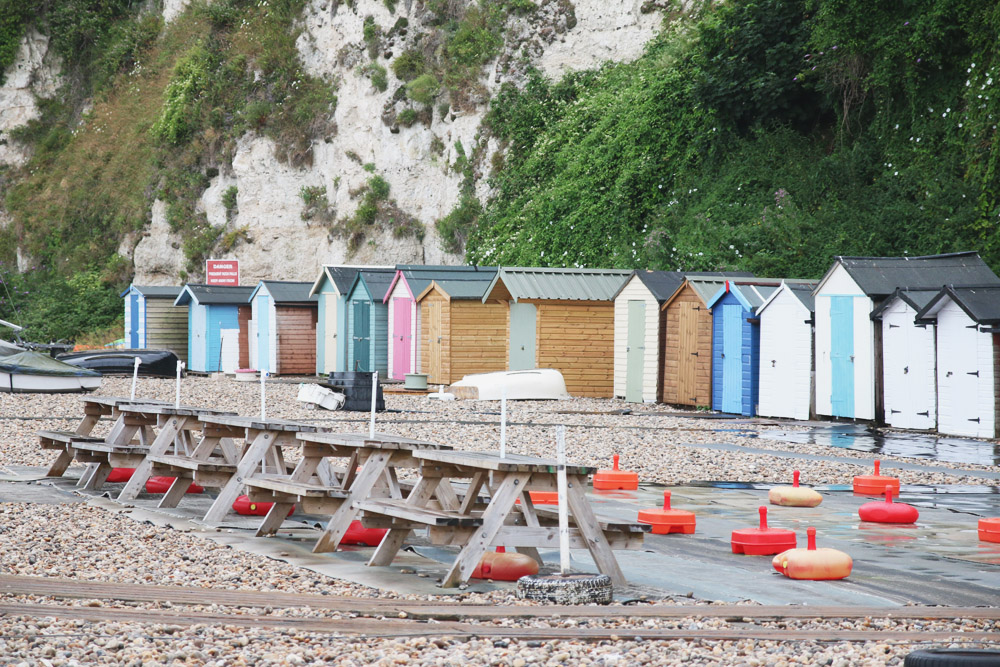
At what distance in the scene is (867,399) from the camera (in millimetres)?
19984

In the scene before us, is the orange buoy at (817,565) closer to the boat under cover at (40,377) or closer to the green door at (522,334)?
the green door at (522,334)

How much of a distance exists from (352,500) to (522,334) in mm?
19542

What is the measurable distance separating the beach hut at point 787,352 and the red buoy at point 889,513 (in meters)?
11.1

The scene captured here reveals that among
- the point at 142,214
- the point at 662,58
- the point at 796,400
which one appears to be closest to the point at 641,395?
the point at 796,400

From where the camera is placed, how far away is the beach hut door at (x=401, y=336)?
1190 inches

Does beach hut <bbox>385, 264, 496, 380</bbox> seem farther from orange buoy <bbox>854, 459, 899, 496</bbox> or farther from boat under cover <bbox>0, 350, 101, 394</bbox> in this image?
orange buoy <bbox>854, 459, 899, 496</bbox>

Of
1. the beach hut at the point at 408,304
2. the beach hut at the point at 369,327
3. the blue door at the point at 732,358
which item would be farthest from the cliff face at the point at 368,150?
the blue door at the point at 732,358

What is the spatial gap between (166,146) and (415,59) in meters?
12.5

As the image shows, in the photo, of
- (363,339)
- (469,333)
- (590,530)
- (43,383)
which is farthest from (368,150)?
(590,530)

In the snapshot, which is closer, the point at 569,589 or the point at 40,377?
the point at 569,589

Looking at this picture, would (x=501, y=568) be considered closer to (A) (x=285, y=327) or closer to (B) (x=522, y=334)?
(B) (x=522, y=334)

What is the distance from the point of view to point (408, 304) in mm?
30109

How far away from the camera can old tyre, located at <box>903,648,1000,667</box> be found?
14.6 ft

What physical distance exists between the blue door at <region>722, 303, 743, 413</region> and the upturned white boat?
430cm
